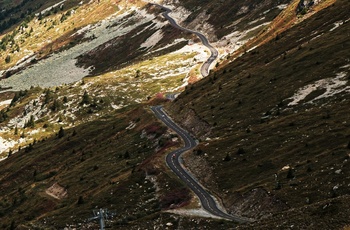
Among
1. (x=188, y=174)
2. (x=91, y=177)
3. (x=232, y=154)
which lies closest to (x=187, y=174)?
(x=188, y=174)

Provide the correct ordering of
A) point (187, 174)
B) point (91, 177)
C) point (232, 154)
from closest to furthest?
point (232, 154) < point (187, 174) < point (91, 177)

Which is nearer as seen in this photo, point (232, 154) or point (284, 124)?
point (232, 154)

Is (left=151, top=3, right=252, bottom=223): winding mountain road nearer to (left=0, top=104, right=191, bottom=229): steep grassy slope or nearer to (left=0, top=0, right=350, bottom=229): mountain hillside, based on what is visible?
(left=0, top=0, right=350, bottom=229): mountain hillside

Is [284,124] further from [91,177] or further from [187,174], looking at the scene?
[91,177]

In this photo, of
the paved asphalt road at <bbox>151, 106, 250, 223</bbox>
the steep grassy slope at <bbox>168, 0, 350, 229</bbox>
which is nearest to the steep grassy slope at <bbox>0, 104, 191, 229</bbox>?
the paved asphalt road at <bbox>151, 106, 250, 223</bbox>

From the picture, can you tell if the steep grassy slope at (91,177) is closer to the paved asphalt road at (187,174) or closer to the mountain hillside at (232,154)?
the mountain hillside at (232,154)

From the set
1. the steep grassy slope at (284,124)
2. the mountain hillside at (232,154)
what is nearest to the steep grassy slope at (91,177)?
the mountain hillside at (232,154)
